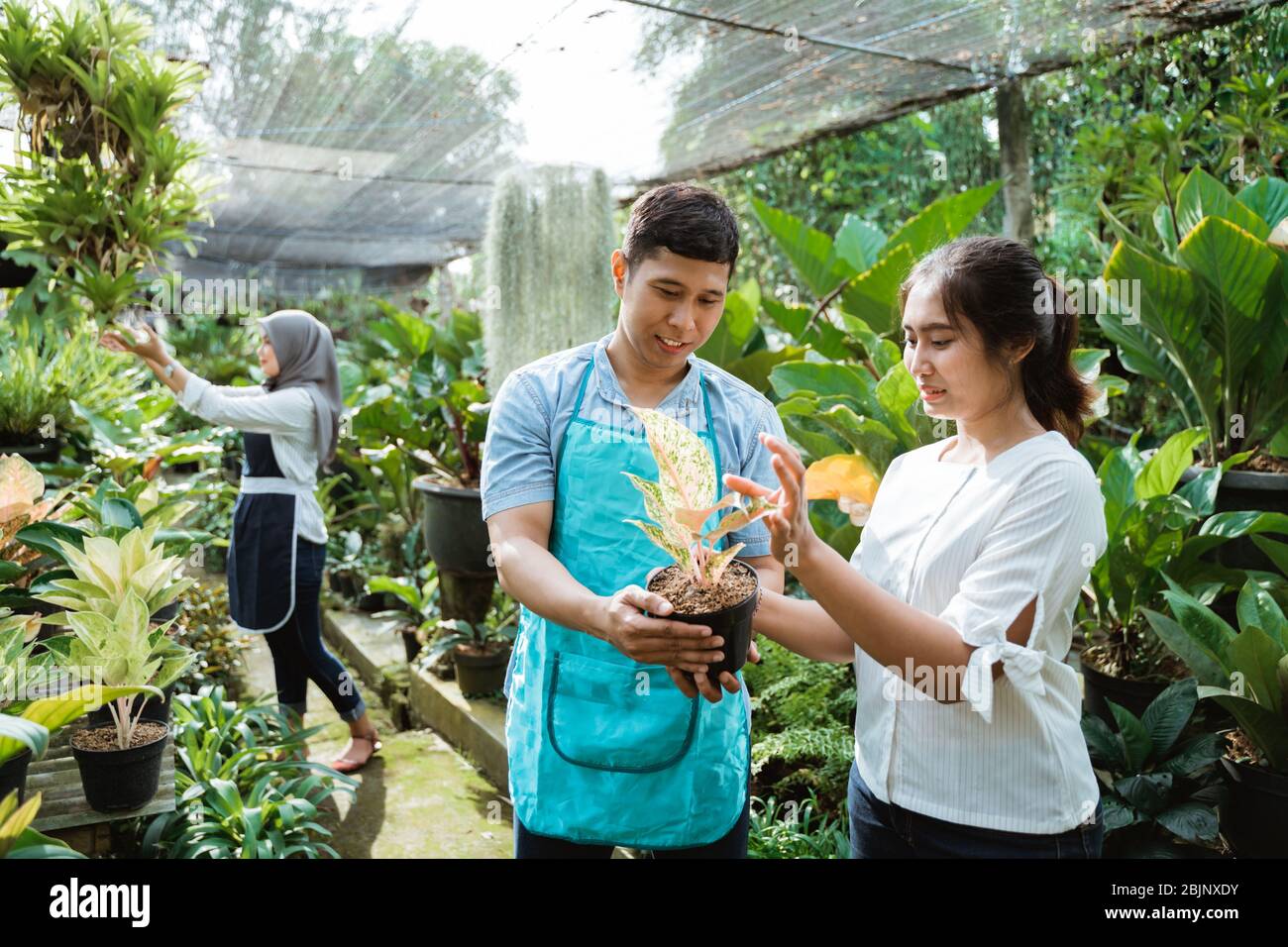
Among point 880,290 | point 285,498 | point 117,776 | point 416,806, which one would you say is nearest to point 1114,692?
point 880,290

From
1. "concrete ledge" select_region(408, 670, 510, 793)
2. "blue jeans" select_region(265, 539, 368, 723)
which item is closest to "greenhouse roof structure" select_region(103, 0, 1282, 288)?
"blue jeans" select_region(265, 539, 368, 723)

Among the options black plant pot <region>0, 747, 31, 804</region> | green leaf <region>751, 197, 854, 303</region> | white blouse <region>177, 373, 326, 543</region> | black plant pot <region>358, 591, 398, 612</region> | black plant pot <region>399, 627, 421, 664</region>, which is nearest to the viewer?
black plant pot <region>0, 747, 31, 804</region>

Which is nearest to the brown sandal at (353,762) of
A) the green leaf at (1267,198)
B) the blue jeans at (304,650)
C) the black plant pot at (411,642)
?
the blue jeans at (304,650)

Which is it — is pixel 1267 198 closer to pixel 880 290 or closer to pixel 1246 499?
pixel 1246 499

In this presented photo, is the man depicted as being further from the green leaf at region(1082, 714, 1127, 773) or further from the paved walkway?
the paved walkway

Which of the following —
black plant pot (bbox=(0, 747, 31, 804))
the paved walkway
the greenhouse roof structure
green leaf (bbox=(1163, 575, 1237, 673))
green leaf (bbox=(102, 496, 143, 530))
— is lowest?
the paved walkway

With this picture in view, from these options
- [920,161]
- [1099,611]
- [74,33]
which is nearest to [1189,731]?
[1099,611]

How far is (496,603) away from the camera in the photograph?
442cm

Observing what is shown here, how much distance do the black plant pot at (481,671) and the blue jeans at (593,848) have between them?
235 centimetres

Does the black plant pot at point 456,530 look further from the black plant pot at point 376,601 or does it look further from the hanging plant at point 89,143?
the black plant pot at point 376,601

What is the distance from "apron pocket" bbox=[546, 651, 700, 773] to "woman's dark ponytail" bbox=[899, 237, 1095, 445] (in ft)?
2.26

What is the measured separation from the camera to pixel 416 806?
11.3 feet

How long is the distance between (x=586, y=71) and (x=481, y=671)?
2795 mm

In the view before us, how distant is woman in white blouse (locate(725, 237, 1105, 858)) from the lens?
1.28 m
